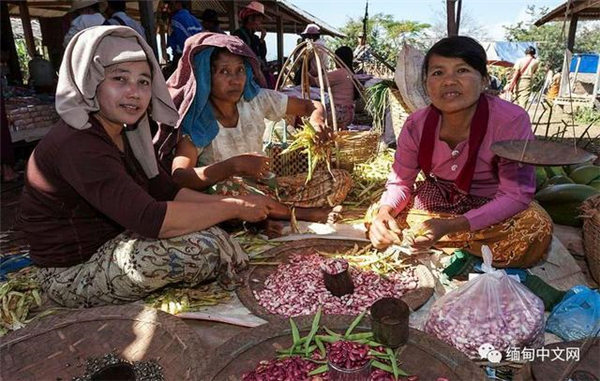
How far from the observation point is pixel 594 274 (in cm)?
250

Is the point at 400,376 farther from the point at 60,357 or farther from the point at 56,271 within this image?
the point at 56,271

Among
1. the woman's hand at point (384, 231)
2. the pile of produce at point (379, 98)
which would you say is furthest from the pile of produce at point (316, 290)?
the pile of produce at point (379, 98)

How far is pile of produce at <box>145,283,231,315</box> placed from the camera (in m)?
2.24

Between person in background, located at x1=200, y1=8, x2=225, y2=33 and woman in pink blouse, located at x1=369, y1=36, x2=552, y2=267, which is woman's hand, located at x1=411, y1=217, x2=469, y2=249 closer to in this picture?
woman in pink blouse, located at x1=369, y1=36, x2=552, y2=267

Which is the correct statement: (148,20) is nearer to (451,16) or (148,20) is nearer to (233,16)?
(451,16)

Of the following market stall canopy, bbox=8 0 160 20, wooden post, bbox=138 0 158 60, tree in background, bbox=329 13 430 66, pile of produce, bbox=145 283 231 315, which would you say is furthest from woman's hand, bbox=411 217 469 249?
tree in background, bbox=329 13 430 66

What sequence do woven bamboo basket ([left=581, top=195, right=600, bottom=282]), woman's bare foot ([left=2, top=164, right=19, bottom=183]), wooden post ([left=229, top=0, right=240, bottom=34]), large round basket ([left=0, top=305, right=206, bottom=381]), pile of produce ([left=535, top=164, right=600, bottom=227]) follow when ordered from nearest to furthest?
large round basket ([left=0, top=305, right=206, bottom=381]) → woven bamboo basket ([left=581, top=195, right=600, bottom=282]) → pile of produce ([left=535, top=164, right=600, bottom=227]) → woman's bare foot ([left=2, top=164, right=19, bottom=183]) → wooden post ([left=229, top=0, right=240, bottom=34])

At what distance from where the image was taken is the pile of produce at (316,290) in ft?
7.06

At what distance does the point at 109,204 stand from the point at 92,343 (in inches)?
22.5

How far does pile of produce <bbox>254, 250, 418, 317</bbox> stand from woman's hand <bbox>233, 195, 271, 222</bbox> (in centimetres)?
39

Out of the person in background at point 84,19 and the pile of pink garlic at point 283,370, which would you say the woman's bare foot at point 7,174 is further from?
the pile of pink garlic at point 283,370

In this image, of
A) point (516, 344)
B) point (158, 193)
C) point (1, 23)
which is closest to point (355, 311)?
point (516, 344)

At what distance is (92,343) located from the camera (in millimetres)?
1796

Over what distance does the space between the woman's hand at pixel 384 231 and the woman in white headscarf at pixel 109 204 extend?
0.59 m
